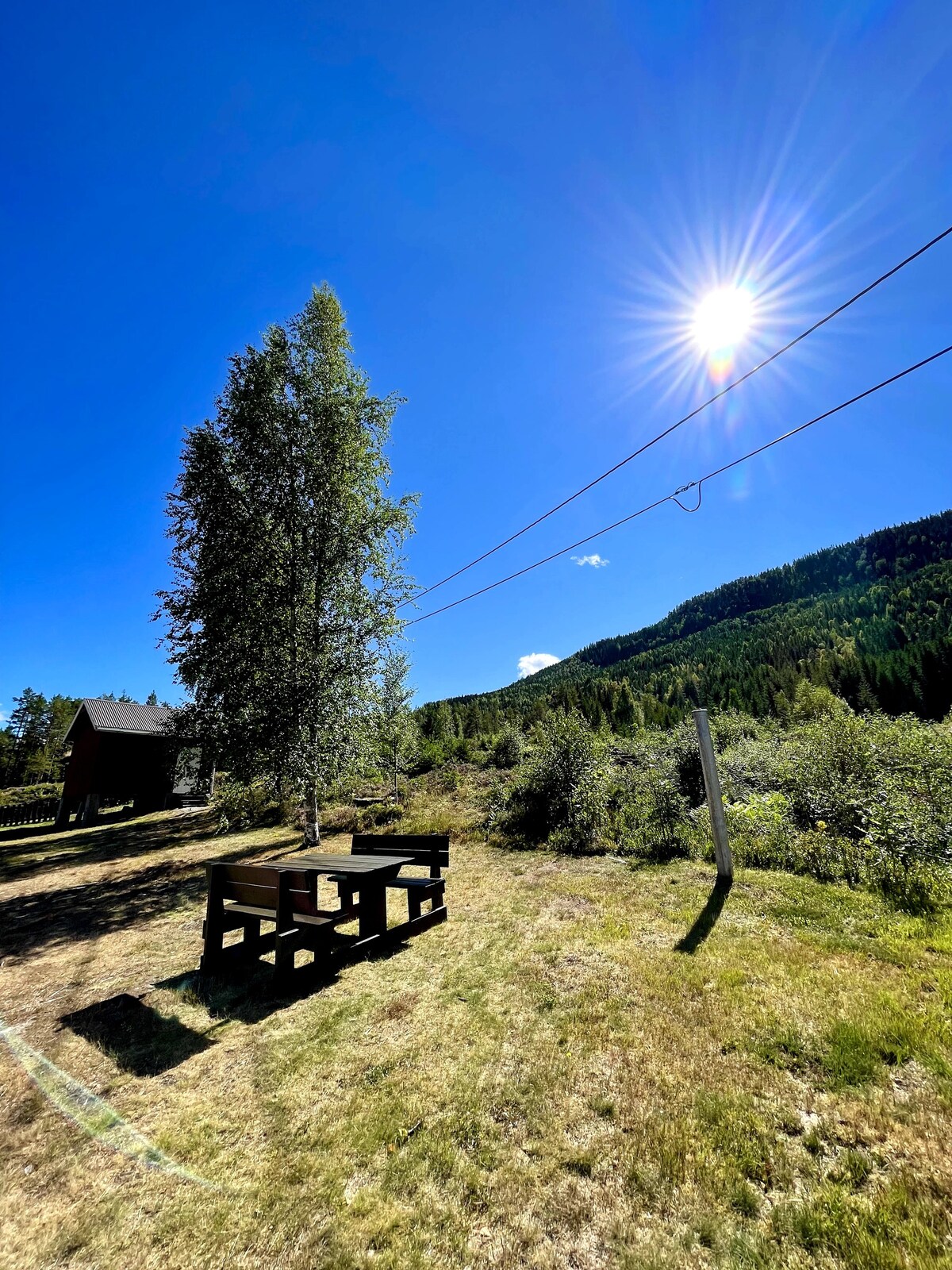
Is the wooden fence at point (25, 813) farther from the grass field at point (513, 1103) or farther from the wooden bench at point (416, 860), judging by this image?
the wooden bench at point (416, 860)

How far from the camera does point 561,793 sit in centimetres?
1202

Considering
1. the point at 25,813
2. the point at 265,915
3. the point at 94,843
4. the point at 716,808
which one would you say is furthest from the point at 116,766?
the point at 716,808

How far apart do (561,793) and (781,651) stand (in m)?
103

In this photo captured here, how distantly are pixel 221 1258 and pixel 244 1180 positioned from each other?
473 millimetres

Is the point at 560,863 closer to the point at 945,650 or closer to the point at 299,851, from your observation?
the point at 299,851

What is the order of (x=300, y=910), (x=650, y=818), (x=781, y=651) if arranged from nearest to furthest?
(x=300, y=910) < (x=650, y=818) < (x=781, y=651)

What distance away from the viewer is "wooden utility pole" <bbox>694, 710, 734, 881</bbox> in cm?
729

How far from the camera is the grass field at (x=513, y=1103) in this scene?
7.80 feet

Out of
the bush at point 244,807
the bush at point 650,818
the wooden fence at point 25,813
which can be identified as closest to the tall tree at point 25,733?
the wooden fence at point 25,813

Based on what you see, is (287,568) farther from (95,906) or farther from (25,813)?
(25,813)

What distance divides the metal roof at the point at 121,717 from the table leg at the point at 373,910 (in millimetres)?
22722

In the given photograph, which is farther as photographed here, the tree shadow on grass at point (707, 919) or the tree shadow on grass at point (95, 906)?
the tree shadow on grass at point (95, 906)

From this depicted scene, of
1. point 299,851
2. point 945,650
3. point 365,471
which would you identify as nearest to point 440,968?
point 299,851

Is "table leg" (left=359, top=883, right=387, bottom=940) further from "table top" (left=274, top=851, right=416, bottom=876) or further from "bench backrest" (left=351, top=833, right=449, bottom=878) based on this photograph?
"bench backrest" (left=351, top=833, right=449, bottom=878)
